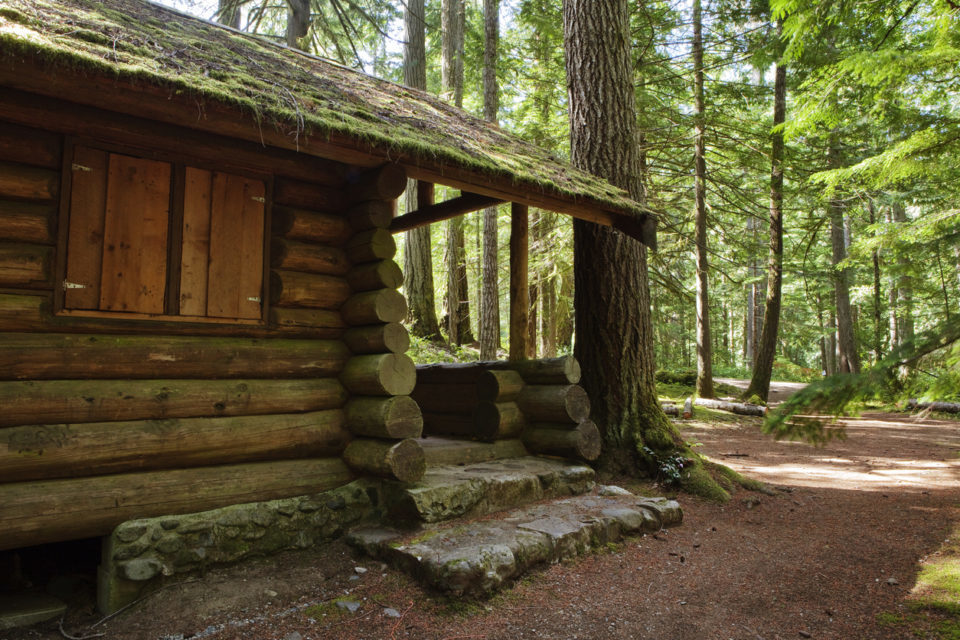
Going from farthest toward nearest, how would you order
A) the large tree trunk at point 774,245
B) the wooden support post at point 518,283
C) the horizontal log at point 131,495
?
the large tree trunk at point 774,245
the wooden support post at point 518,283
the horizontal log at point 131,495

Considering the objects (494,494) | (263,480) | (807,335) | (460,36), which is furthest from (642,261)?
(807,335)

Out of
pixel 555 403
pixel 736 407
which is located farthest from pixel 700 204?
pixel 555 403

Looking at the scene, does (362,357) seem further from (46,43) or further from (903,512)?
(903,512)

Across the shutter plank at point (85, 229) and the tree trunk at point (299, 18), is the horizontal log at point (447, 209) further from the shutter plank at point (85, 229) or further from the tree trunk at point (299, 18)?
the tree trunk at point (299, 18)

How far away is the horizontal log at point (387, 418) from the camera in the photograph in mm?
5008

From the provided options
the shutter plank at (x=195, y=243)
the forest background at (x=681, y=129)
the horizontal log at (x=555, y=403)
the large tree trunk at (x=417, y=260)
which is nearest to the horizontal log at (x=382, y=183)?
the shutter plank at (x=195, y=243)

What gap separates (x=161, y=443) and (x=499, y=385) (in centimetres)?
357

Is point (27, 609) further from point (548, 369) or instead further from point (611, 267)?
point (611, 267)

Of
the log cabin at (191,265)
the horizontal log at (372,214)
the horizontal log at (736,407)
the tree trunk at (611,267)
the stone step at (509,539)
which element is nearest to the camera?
the log cabin at (191,265)

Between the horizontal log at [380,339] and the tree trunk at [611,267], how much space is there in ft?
10.1

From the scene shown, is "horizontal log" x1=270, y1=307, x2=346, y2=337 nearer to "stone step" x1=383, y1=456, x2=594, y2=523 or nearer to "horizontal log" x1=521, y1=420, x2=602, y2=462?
"stone step" x1=383, y1=456, x2=594, y2=523

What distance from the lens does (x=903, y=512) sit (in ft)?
21.3

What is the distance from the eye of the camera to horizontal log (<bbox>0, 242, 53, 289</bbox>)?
392 centimetres

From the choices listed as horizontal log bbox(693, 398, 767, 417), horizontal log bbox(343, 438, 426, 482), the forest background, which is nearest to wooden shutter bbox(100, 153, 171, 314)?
horizontal log bbox(343, 438, 426, 482)
